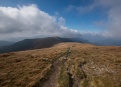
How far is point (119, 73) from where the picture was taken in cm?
3491

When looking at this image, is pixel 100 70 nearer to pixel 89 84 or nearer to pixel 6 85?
pixel 89 84

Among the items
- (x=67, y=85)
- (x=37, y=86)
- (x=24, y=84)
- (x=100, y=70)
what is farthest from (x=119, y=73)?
(x=24, y=84)

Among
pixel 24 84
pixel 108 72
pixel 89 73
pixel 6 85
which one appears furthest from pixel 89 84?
pixel 6 85

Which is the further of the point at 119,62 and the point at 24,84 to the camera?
the point at 119,62

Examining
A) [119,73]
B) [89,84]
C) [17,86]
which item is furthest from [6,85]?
[119,73]

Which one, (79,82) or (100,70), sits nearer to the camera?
(79,82)

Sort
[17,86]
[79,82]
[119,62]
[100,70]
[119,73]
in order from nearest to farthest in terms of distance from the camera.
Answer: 1. [17,86]
2. [79,82]
3. [119,73]
4. [100,70]
5. [119,62]

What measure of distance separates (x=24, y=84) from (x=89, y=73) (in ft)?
57.6

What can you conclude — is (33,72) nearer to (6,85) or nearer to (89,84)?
(6,85)

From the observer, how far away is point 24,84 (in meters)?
28.4

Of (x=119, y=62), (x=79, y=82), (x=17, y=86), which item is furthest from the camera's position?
(x=119, y=62)

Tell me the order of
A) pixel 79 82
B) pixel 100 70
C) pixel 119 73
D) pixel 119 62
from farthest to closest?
pixel 119 62
pixel 100 70
pixel 119 73
pixel 79 82

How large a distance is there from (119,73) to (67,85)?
16.2 m

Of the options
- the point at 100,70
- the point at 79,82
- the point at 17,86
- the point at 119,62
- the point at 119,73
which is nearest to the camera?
the point at 17,86
